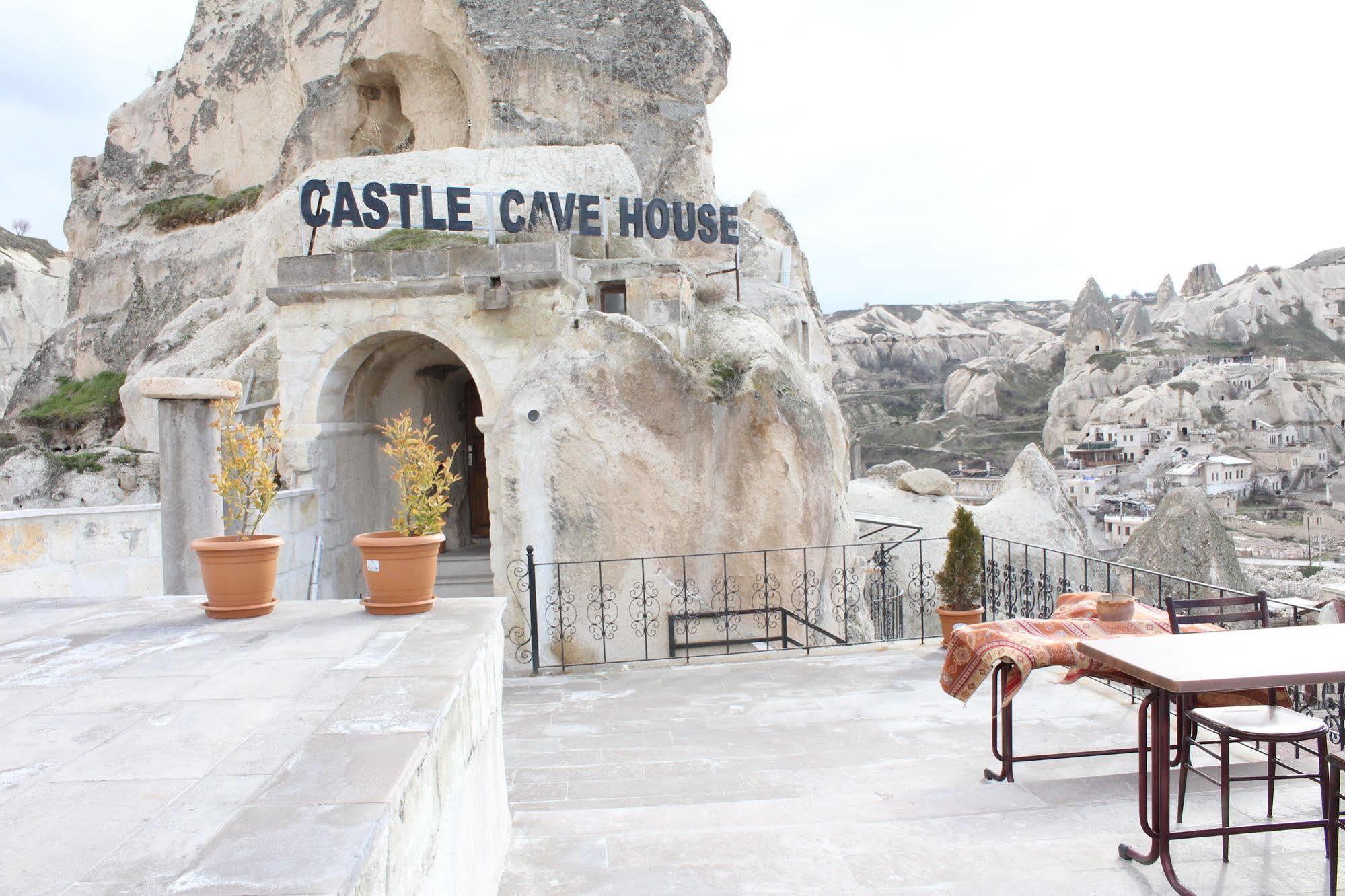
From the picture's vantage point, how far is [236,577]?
15.6 ft

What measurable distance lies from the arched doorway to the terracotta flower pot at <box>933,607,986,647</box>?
222 inches

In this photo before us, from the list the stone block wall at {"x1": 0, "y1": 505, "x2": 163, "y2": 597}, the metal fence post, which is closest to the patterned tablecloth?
the metal fence post

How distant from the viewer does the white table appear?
3.75m

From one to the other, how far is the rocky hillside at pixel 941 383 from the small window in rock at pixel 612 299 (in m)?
46.2

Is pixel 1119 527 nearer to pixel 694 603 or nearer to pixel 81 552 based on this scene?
pixel 694 603

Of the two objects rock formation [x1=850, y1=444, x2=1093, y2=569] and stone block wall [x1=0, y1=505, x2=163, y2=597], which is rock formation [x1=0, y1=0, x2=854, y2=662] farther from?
rock formation [x1=850, y1=444, x2=1093, y2=569]

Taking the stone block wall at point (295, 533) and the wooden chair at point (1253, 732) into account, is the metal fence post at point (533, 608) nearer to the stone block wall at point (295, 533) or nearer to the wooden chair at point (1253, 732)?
the stone block wall at point (295, 533)

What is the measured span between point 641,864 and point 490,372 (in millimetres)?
7857

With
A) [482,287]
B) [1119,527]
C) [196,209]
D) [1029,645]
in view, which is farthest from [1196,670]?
[1119,527]

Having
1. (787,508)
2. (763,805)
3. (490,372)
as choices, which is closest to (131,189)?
(490,372)

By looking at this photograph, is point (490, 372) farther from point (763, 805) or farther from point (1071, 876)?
point (1071, 876)

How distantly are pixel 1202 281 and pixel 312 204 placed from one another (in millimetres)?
114582

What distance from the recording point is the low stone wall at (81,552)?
297 inches

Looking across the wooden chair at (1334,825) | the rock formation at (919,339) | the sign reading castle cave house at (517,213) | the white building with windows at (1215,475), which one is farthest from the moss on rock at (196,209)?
the rock formation at (919,339)
